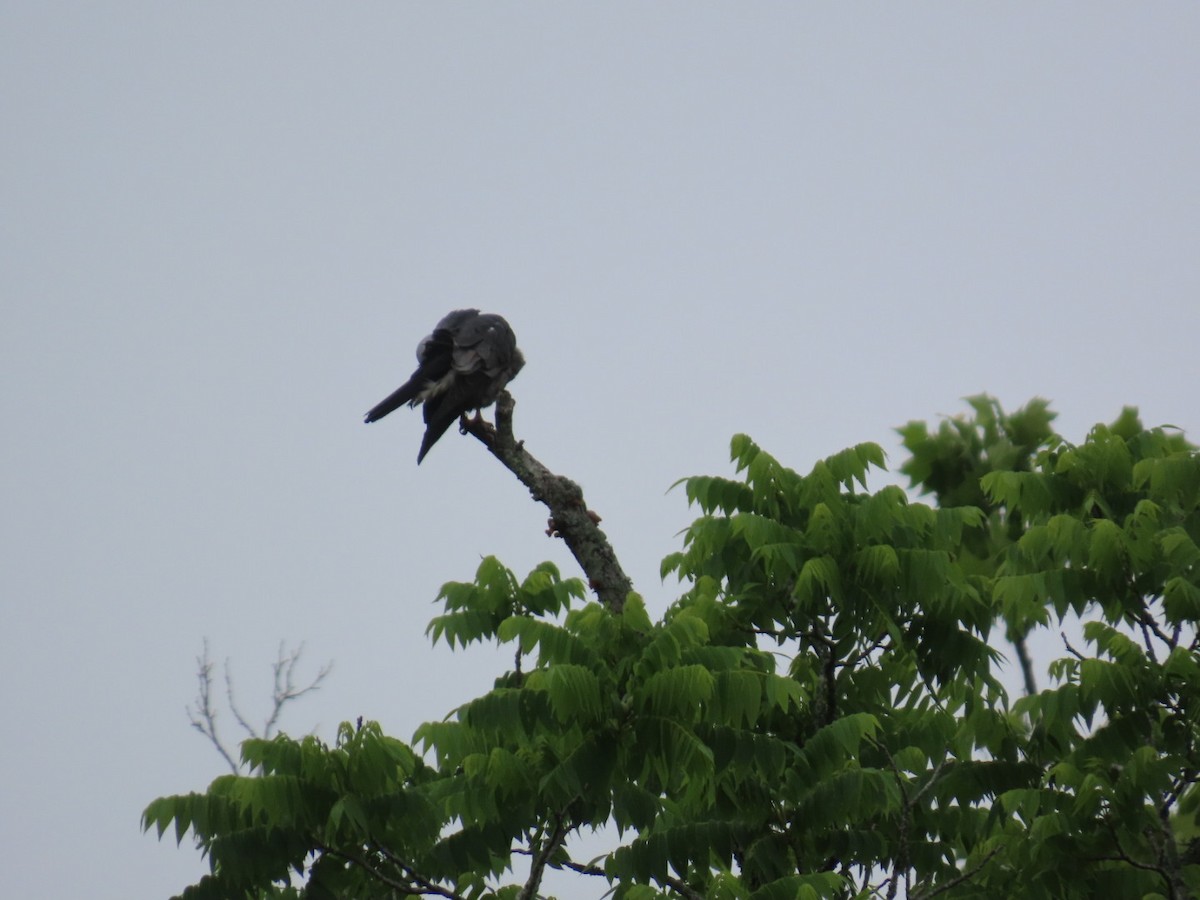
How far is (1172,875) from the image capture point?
23.7 ft

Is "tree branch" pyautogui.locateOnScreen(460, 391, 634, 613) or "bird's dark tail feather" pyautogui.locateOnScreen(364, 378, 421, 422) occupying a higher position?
"bird's dark tail feather" pyautogui.locateOnScreen(364, 378, 421, 422)

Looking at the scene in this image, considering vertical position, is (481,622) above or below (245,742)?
above

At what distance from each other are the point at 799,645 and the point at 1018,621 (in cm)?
135

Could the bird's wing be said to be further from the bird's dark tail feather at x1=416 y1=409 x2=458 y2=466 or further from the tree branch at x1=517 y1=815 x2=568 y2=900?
the tree branch at x1=517 y1=815 x2=568 y2=900

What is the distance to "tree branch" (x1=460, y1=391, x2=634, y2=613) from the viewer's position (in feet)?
27.0

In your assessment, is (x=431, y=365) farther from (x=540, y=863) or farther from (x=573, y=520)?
(x=540, y=863)

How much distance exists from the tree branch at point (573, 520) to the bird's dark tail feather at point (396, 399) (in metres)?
1.79

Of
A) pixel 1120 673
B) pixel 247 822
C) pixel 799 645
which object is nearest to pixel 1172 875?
pixel 1120 673

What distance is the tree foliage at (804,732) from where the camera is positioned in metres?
5.93

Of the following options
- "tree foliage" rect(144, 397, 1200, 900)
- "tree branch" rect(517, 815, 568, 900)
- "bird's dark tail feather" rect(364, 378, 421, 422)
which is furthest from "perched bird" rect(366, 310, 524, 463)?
"tree branch" rect(517, 815, 568, 900)

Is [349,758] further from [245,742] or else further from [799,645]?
[799,645]

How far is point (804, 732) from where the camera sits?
297 inches

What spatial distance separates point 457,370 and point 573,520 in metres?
3.22

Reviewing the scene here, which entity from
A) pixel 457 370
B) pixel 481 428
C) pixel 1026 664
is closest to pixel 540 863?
pixel 481 428
